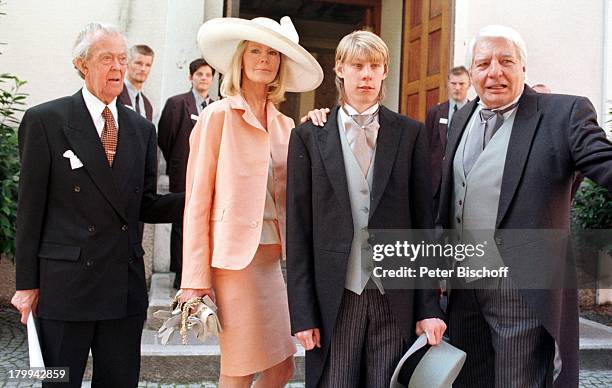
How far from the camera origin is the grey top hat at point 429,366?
2.03 m

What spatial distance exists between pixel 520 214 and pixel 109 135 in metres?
1.75

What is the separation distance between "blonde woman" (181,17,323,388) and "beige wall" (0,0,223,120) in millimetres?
3715

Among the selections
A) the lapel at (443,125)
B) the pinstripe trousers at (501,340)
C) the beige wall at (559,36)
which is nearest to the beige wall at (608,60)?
the beige wall at (559,36)

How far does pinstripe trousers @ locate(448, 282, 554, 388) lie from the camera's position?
2195mm

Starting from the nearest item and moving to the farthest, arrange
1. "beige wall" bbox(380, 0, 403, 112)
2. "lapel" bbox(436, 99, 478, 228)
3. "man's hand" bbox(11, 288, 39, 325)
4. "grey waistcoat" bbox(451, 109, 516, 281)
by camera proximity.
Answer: "grey waistcoat" bbox(451, 109, 516, 281)
"man's hand" bbox(11, 288, 39, 325)
"lapel" bbox(436, 99, 478, 228)
"beige wall" bbox(380, 0, 403, 112)

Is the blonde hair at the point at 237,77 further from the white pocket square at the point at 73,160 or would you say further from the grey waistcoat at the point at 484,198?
the grey waistcoat at the point at 484,198

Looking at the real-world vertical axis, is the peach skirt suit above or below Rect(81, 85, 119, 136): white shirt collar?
below

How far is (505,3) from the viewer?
274 inches

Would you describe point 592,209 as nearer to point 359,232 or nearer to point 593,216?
point 593,216

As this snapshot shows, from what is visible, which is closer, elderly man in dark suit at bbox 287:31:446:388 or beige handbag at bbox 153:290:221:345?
elderly man in dark suit at bbox 287:31:446:388

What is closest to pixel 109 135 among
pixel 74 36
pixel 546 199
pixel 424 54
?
pixel 546 199

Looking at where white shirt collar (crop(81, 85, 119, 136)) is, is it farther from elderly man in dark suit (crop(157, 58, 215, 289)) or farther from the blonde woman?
elderly man in dark suit (crop(157, 58, 215, 289))

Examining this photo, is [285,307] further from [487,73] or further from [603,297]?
[603,297]

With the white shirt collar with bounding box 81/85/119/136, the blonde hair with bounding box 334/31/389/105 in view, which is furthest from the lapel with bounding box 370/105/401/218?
the white shirt collar with bounding box 81/85/119/136
